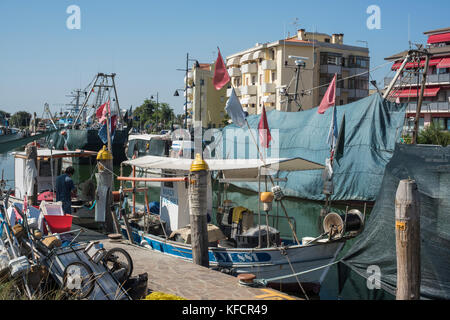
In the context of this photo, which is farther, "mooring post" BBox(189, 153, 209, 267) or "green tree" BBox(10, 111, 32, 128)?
"green tree" BBox(10, 111, 32, 128)

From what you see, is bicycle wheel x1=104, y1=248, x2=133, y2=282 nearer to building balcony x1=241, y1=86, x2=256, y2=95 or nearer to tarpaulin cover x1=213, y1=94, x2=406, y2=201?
tarpaulin cover x1=213, y1=94, x2=406, y2=201

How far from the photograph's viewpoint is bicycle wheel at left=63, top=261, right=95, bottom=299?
6715 millimetres

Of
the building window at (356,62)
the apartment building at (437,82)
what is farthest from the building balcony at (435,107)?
the building window at (356,62)

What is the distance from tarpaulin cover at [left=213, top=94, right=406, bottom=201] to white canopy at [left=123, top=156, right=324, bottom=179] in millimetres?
5120

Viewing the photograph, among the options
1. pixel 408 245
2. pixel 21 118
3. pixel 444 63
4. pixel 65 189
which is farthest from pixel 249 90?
pixel 21 118

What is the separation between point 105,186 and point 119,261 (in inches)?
238

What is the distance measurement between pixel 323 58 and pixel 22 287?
4906 centimetres

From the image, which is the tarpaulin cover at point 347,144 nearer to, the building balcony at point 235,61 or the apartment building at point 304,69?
the apartment building at point 304,69

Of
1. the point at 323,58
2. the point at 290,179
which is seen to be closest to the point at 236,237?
the point at 290,179

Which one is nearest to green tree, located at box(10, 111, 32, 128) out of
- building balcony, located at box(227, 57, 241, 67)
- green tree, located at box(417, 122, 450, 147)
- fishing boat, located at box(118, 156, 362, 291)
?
building balcony, located at box(227, 57, 241, 67)

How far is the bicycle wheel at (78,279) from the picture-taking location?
671cm

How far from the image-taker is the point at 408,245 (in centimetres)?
703

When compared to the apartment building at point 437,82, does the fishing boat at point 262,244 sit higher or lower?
lower

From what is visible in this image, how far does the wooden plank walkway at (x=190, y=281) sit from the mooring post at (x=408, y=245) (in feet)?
5.87
